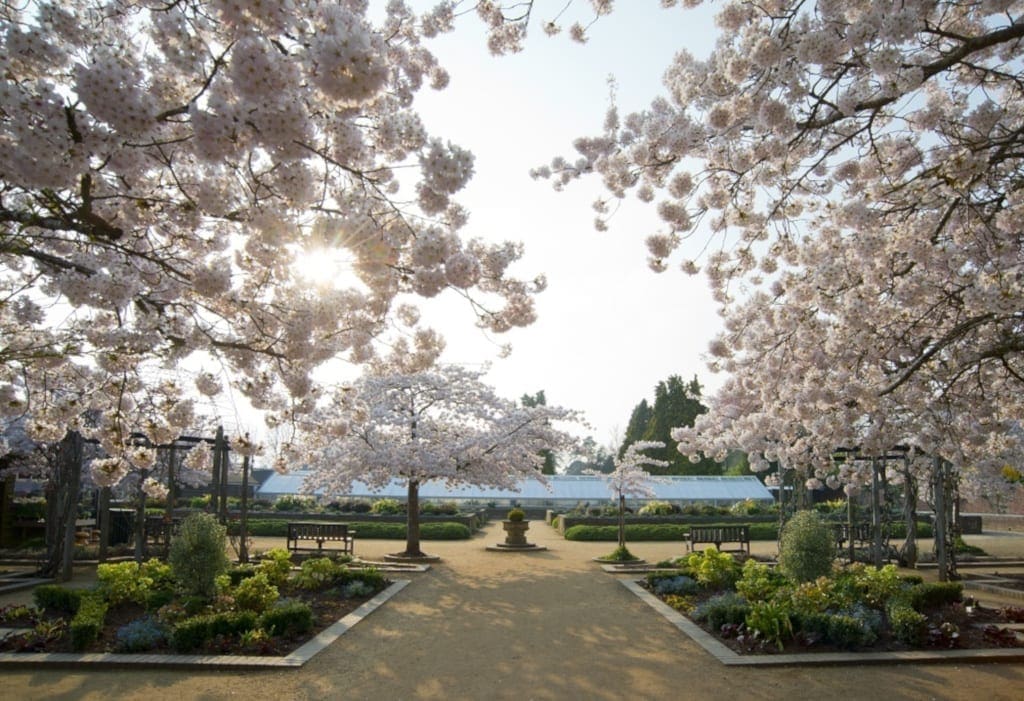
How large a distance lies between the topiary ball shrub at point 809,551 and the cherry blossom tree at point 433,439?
984 cm

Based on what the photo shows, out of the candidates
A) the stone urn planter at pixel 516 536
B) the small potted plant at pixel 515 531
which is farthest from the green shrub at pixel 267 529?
the small potted plant at pixel 515 531

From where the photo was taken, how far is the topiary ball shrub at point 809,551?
9797 mm

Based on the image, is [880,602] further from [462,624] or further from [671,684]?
[462,624]

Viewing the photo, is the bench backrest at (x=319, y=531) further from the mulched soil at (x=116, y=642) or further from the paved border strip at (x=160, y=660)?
the paved border strip at (x=160, y=660)

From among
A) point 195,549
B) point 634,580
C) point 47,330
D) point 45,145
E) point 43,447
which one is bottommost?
point 634,580

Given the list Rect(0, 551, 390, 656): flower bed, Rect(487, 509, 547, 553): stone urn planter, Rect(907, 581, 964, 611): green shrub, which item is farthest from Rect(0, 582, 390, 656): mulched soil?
Rect(487, 509, 547, 553): stone urn planter

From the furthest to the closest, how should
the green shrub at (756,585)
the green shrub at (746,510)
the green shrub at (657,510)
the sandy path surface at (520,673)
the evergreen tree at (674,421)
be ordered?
1. the evergreen tree at (674,421)
2. the green shrub at (746,510)
3. the green shrub at (657,510)
4. the green shrub at (756,585)
5. the sandy path surface at (520,673)

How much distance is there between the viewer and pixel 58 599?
9062 millimetres

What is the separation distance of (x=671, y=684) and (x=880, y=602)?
4141 mm

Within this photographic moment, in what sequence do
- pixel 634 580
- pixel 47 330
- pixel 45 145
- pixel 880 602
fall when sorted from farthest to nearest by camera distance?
pixel 634 580 < pixel 880 602 < pixel 47 330 < pixel 45 145

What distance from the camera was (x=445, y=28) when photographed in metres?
6.60

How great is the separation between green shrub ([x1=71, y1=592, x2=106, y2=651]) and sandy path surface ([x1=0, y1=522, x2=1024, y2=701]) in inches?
20.2

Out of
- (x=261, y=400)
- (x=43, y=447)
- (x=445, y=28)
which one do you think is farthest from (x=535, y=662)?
(x=43, y=447)

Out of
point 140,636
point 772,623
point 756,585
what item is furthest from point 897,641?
point 140,636
